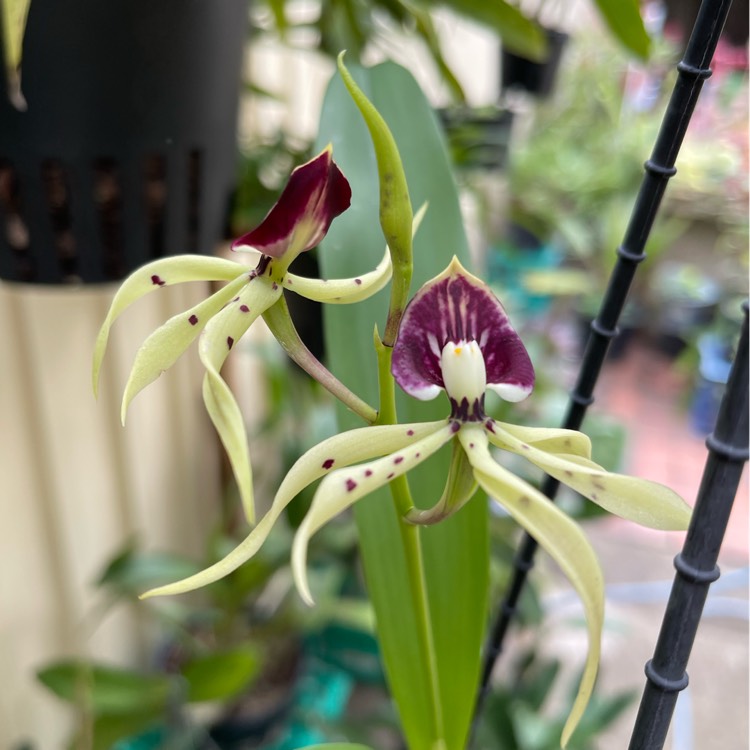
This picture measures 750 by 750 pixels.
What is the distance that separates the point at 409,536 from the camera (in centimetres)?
30

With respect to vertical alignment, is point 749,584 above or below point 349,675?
above

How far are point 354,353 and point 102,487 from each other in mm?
645

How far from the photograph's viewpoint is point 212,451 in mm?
1187

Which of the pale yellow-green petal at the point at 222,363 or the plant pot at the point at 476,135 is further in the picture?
the plant pot at the point at 476,135

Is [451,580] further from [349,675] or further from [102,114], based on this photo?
[349,675]

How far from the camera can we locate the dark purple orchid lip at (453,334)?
0.81 ft

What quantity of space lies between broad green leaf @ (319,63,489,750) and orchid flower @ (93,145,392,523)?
11cm

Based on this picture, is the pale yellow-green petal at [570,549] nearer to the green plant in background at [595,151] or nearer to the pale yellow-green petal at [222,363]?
the pale yellow-green petal at [222,363]

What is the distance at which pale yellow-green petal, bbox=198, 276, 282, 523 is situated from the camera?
222 millimetres

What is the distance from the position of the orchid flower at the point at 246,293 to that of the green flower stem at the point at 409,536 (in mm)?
10

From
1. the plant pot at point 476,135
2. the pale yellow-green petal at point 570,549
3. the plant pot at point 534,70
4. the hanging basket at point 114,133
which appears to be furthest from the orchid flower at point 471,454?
the plant pot at point 534,70

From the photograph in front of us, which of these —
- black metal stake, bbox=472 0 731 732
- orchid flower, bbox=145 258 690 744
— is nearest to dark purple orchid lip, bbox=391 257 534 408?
orchid flower, bbox=145 258 690 744

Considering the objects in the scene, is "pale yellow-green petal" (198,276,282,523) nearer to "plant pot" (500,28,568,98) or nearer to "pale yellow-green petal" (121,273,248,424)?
"pale yellow-green petal" (121,273,248,424)

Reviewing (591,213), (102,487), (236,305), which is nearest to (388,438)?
(236,305)
